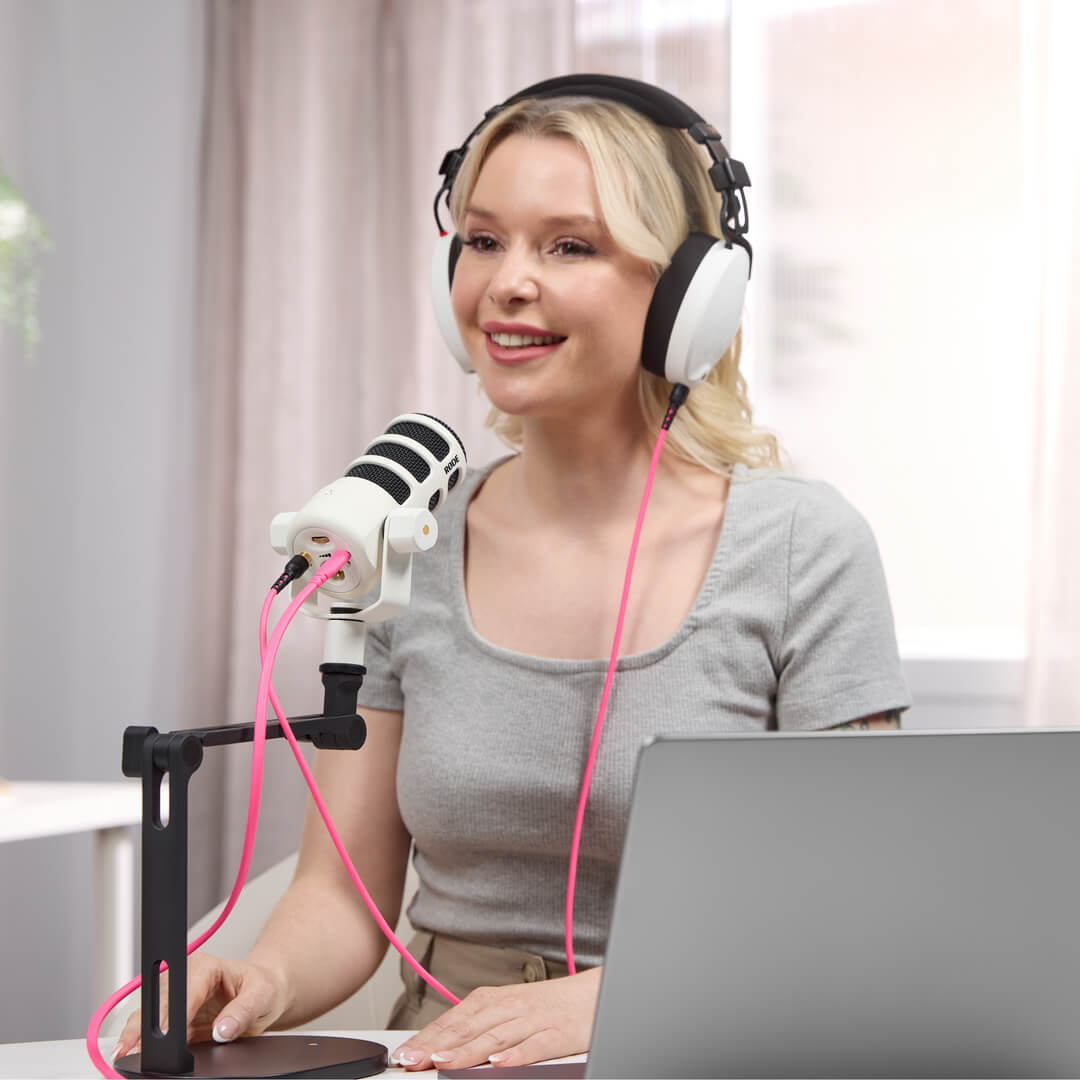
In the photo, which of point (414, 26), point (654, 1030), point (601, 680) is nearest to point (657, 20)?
point (414, 26)

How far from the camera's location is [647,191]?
110cm

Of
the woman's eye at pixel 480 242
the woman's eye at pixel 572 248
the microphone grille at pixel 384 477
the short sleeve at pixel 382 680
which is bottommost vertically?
the short sleeve at pixel 382 680

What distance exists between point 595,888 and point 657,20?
1438mm

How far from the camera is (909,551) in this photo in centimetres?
191

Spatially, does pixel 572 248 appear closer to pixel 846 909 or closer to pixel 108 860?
pixel 846 909

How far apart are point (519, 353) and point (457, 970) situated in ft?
1.86

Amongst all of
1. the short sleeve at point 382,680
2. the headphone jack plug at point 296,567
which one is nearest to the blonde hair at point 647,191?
the short sleeve at point 382,680

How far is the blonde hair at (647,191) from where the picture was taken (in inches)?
42.5

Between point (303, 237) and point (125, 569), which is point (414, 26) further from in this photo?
point (125, 569)

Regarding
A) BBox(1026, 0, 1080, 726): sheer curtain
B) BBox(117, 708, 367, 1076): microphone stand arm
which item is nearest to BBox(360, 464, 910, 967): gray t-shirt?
BBox(117, 708, 367, 1076): microphone stand arm

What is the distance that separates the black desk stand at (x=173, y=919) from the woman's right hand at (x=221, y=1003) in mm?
47

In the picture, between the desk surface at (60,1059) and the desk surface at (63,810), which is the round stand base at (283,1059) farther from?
the desk surface at (63,810)

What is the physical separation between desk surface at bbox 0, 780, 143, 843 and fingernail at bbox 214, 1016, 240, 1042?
2.12ft

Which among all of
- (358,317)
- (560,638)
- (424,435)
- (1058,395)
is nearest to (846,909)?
(424,435)
